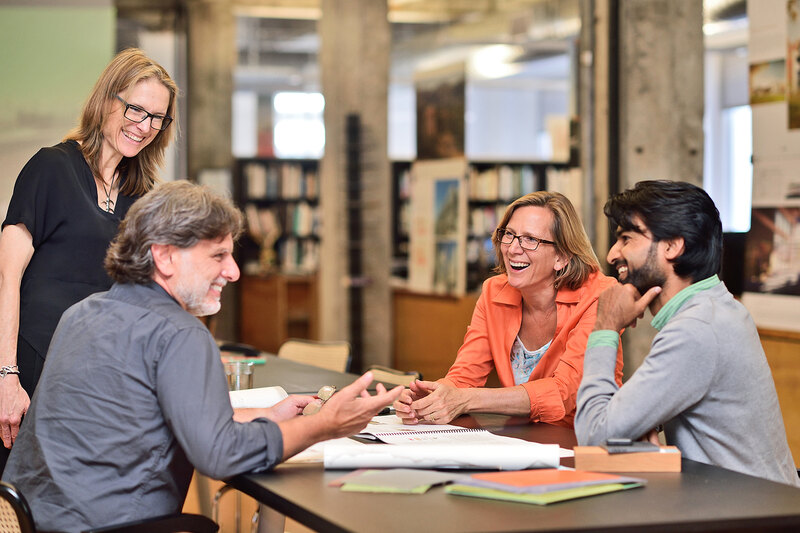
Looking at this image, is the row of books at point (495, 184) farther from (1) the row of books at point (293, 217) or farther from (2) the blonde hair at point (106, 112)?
(2) the blonde hair at point (106, 112)

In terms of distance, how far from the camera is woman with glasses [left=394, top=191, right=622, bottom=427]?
3.11m

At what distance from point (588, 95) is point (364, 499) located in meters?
4.32

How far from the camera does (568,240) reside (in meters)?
3.24

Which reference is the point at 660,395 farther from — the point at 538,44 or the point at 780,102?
the point at 538,44

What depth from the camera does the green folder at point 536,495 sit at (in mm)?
1884

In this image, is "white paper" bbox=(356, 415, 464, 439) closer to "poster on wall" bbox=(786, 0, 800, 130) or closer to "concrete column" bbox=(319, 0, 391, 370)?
"poster on wall" bbox=(786, 0, 800, 130)

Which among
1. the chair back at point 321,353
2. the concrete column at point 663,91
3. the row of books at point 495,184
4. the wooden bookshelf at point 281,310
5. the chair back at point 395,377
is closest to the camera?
the chair back at point 395,377

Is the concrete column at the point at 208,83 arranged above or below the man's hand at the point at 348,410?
above

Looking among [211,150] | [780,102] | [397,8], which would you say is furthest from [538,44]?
[780,102]

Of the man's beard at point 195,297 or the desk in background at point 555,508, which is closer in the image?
the desk in background at point 555,508

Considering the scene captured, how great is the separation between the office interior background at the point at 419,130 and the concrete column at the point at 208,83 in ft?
0.06

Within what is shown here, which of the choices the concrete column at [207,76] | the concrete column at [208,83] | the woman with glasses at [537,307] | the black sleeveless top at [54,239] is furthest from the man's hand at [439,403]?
the concrete column at [207,76]

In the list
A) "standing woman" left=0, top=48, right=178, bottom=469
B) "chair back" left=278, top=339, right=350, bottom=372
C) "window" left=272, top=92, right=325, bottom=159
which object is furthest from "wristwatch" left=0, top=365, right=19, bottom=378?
"window" left=272, top=92, right=325, bottom=159

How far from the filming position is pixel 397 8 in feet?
42.3
